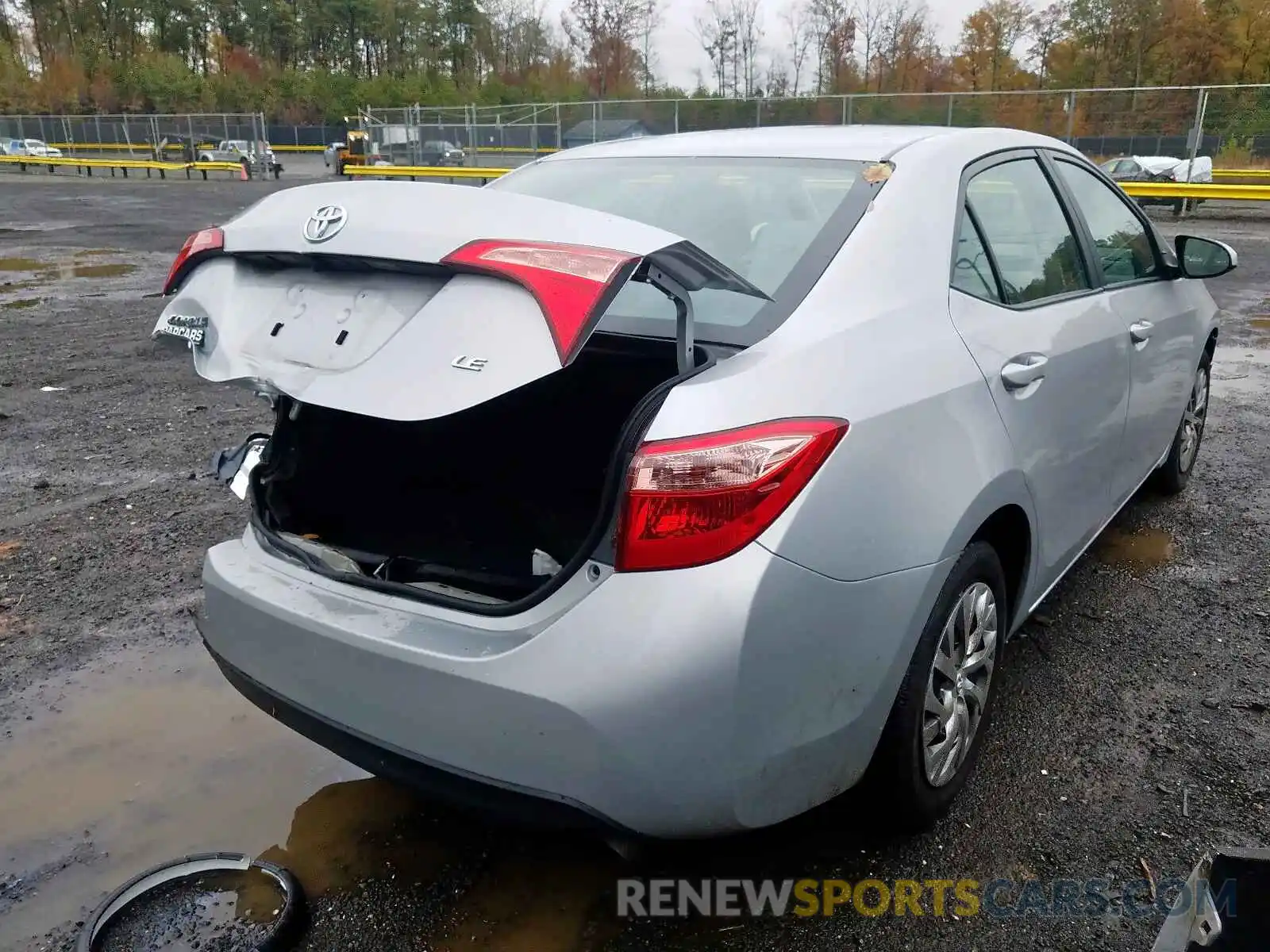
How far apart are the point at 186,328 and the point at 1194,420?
176 inches

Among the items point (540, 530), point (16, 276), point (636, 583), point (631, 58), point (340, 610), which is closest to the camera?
point (636, 583)

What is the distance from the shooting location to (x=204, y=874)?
7.93 feet

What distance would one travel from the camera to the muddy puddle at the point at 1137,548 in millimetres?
4156

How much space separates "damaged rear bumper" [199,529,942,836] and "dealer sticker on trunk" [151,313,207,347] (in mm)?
653

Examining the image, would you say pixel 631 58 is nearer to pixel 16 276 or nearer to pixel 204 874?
pixel 16 276

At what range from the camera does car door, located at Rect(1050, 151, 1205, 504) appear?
3459 mm

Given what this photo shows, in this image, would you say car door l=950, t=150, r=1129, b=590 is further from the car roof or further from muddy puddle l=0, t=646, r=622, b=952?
muddy puddle l=0, t=646, r=622, b=952

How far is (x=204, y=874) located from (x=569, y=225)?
1.74 m

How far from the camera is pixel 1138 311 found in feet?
11.6

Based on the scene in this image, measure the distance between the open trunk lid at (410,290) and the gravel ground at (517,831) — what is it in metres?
1.22

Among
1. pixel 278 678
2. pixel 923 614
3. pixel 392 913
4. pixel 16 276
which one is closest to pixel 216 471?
pixel 278 678

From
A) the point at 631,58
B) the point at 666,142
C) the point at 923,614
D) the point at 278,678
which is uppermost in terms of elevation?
the point at 631,58

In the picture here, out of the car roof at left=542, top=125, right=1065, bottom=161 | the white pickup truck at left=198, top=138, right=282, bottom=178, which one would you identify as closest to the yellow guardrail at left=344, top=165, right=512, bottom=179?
the white pickup truck at left=198, top=138, right=282, bottom=178

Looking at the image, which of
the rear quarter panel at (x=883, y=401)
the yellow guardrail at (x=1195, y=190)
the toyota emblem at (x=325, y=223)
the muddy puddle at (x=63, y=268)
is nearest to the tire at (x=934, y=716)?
the rear quarter panel at (x=883, y=401)
